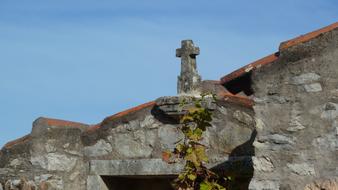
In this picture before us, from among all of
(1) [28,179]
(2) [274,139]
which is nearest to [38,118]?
(1) [28,179]

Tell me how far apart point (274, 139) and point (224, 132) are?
1.30 meters

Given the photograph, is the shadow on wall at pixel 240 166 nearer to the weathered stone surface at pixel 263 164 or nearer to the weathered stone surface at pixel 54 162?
the weathered stone surface at pixel 263 164

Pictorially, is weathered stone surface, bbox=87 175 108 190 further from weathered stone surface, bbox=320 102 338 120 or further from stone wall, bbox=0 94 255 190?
weathered stone surface, bbox=320 102 338 120

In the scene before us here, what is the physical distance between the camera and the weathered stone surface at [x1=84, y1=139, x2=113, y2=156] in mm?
6273

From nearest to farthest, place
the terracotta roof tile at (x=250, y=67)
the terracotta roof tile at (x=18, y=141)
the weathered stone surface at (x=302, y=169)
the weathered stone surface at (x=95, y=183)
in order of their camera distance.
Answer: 1. the weathered stone surface at (x=302, y=169)
2. the terracotta roof tile at (x=250, y=67)
3. the weathered stone surface at (x=95, y=183)
4. the terracotta roof tile at (x=18, y=141)

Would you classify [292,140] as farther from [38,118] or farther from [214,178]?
[38,118]

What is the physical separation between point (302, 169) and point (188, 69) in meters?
2.09

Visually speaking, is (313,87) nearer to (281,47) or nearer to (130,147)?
(281,47)

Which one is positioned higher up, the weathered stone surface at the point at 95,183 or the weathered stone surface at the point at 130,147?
the weathered stone surface at the point at 130,147

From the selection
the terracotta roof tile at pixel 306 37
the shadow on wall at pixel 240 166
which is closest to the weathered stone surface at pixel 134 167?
the shadow on wall at pixel 240 166

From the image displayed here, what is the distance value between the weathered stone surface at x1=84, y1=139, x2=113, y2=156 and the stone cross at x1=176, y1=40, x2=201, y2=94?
89 centimetres

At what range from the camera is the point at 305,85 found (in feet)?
14.8

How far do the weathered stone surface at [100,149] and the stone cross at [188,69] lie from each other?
0.89 meters

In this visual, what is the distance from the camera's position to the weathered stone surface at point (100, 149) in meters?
6.27
